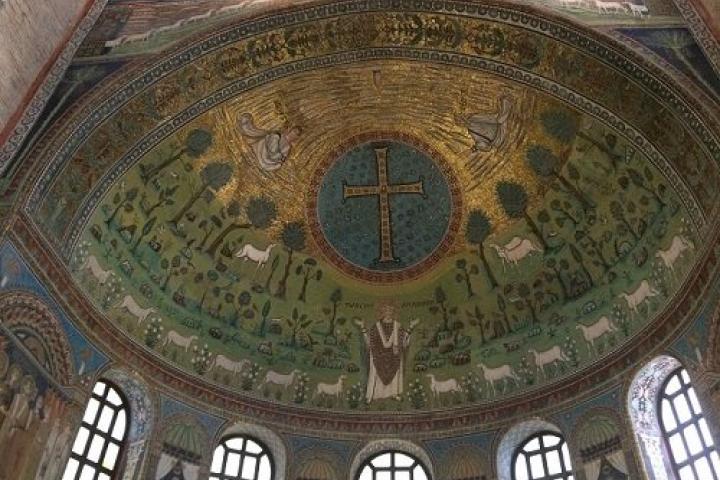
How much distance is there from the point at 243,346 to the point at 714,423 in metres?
8.88

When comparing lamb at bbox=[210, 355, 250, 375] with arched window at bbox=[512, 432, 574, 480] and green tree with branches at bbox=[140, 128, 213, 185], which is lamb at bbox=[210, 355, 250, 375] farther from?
arched window at bbox=[512, 432, 574, 480]

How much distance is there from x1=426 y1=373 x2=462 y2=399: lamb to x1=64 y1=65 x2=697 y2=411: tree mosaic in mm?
30

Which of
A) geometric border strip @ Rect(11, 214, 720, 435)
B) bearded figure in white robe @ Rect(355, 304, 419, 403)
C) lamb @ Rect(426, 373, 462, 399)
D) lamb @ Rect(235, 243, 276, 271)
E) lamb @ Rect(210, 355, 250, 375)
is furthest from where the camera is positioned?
lamb @ Rect(235, 243, 276, 271)

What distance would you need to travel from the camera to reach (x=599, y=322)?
14555 mm

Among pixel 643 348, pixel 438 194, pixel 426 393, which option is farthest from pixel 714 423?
pixel 438 194

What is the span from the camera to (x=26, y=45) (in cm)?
1169

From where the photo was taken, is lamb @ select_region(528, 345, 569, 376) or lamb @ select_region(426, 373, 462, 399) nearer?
lamb @ select_region(528, 345, 569, 376)

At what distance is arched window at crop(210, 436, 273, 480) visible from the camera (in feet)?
47.0

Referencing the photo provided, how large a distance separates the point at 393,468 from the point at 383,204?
5.63 metres

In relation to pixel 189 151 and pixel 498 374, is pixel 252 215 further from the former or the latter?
pixel 498 374

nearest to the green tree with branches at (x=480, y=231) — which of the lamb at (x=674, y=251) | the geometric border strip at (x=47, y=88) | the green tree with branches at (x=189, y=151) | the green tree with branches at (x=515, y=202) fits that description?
the green tree with branches at (x=515, y=202)

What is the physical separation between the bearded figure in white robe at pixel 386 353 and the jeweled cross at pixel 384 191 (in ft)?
4.31

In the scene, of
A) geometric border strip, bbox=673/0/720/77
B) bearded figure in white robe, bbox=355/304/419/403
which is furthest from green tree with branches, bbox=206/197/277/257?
geometric border strip, bbox=673/0/720/77

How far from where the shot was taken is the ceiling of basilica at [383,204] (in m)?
13.4
